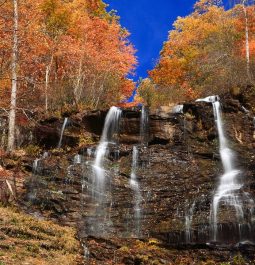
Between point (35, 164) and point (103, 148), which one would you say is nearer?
point (35, 164)

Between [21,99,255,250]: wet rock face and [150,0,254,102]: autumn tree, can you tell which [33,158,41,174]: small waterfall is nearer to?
[21,99,255,250]: wet rock face

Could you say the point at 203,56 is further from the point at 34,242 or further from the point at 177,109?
the point at 34,242

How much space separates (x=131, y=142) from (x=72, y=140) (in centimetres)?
309

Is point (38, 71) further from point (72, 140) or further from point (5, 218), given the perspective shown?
point (5, 218)

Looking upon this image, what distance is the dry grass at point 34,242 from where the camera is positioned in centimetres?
1090

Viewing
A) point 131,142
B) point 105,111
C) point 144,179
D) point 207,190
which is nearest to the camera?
point 207,190

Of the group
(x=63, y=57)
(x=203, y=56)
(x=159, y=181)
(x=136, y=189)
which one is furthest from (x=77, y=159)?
(x=203, y=56)

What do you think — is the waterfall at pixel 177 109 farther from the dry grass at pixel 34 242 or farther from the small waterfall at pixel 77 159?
the dry grass at pixel 34 242

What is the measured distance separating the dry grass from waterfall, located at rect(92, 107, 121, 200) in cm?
244

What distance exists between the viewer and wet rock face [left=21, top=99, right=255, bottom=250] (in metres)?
14.3

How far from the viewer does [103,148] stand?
18.6 meters

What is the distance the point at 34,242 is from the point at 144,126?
9468 millimetres

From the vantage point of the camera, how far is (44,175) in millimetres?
16609

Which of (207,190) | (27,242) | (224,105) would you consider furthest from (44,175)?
(224,105)
